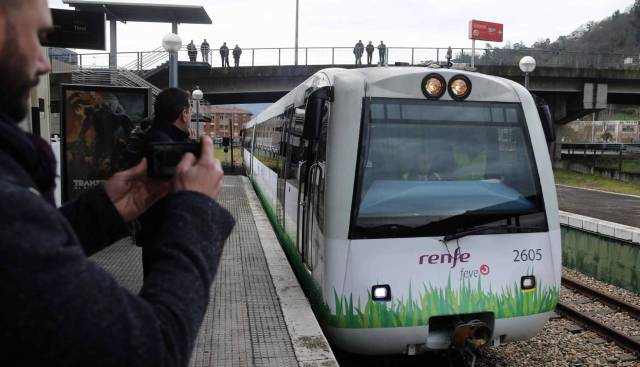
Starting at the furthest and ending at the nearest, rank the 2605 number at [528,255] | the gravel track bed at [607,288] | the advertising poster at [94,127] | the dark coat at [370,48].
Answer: the dark coat at [370,48] < the gravel track bed at [607,288] < the advertising poster at [94,127] < the 2605 number at [528,255]

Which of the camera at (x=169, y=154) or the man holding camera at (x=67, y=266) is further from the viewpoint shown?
the camera at (x=169, y=154)

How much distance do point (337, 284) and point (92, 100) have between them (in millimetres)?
5009

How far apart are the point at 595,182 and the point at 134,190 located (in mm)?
25416

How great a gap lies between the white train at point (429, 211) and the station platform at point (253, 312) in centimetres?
37

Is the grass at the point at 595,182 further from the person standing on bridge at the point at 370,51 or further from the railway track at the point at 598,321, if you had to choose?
the railway track at the point at 598,321

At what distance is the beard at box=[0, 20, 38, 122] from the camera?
102cm

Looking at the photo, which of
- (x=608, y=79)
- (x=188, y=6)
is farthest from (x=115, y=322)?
(x=608, y=79)

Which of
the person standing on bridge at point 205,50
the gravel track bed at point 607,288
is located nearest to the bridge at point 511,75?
the person standing on bridge at point 205,50

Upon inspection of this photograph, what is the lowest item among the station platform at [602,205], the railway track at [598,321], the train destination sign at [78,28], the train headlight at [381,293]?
the railway track at [598,321]

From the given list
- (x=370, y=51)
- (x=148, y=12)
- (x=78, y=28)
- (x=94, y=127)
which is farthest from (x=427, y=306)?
(x=148, y=12)

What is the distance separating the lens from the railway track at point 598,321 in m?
6.56

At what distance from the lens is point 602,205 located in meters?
16.0

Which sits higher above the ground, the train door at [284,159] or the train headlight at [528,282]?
the train door at [284,159]

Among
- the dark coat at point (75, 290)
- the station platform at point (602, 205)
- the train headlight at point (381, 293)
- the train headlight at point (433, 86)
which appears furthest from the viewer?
the station platform at point (602, 205)
